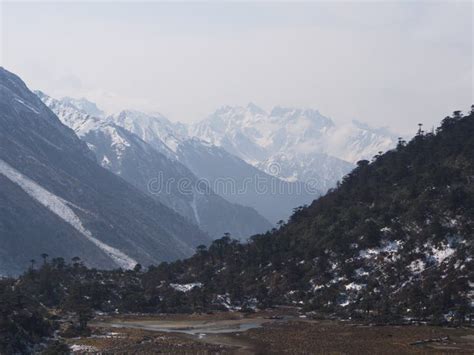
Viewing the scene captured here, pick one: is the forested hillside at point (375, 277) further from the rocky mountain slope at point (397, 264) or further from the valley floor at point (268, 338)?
the valley floor at point (268, 338)

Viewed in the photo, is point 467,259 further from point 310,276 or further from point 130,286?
point 130,286

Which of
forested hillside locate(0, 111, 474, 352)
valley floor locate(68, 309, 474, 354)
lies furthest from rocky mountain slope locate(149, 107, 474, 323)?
valley floor locate(68, 309, 474, 354)

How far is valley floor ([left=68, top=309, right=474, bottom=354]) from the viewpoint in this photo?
366 feet

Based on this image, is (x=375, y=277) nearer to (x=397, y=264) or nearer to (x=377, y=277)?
(x=377, y=277)

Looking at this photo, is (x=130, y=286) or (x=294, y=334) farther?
(x=130, y=286)

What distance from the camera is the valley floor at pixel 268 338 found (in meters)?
112

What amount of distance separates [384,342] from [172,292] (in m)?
88.3

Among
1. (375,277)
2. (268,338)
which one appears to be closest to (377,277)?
(375,277)

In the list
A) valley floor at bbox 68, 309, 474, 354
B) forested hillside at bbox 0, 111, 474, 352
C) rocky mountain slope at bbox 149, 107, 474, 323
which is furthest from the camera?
forested hillside at bbox 0, 111, 474, 352

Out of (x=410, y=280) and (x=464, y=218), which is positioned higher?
(x=464, y=218)

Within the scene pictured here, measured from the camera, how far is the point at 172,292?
193250 millimetres

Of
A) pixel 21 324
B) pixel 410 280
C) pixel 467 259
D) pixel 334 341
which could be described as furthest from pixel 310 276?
pixel 21 324

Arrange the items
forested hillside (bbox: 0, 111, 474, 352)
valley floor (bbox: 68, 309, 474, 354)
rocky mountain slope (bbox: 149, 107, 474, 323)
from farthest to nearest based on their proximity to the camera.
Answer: forested hillside (bbox: 0, 111, 474, 352)
rocky mountain slope (bbox: 149, 107, 474, 323)
valley floor (bbox: 68, 309, 474, 354)

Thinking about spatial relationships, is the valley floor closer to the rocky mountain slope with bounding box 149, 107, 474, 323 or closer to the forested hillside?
the forested hillside
